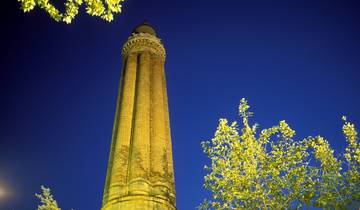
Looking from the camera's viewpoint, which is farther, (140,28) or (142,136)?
(140,28)

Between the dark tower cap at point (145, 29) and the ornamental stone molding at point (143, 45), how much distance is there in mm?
969

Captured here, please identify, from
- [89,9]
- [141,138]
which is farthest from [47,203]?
[89,9]

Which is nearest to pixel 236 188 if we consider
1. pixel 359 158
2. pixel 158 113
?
pixel 359 158

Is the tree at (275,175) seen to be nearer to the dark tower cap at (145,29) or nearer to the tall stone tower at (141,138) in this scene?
the tall stone tower at (141,138)

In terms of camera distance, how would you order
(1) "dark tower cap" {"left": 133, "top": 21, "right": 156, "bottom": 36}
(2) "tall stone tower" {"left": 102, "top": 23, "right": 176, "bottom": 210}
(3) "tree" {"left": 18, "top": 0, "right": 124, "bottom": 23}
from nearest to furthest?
1. (3) "tree" {"left": 18, "top": 0, "right": 124, "bottom": 23}
2. (2) "tall stone tower" {"left": 102, "top": 23, "right": 176, "bottom": 210}
3. (1) "dark tower cap" {"left": 133, "top": 21, "right": 156, "bottom": 36}

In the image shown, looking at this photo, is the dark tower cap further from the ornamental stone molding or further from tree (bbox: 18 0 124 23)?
tree (bbox: 18 0 124 23)

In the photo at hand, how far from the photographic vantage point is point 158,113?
2678 cm

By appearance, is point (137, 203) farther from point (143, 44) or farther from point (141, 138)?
point (143, 44)

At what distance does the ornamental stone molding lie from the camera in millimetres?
32062

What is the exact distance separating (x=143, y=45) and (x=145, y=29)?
2.89m

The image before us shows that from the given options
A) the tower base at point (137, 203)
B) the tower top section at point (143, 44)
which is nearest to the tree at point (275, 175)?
the tower base at point (137, 203)

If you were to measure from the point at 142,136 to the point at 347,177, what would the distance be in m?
14.0

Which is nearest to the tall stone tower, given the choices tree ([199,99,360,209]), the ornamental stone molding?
the ornamental stone molding

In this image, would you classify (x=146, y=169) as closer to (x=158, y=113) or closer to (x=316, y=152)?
(x=158, y=113)
